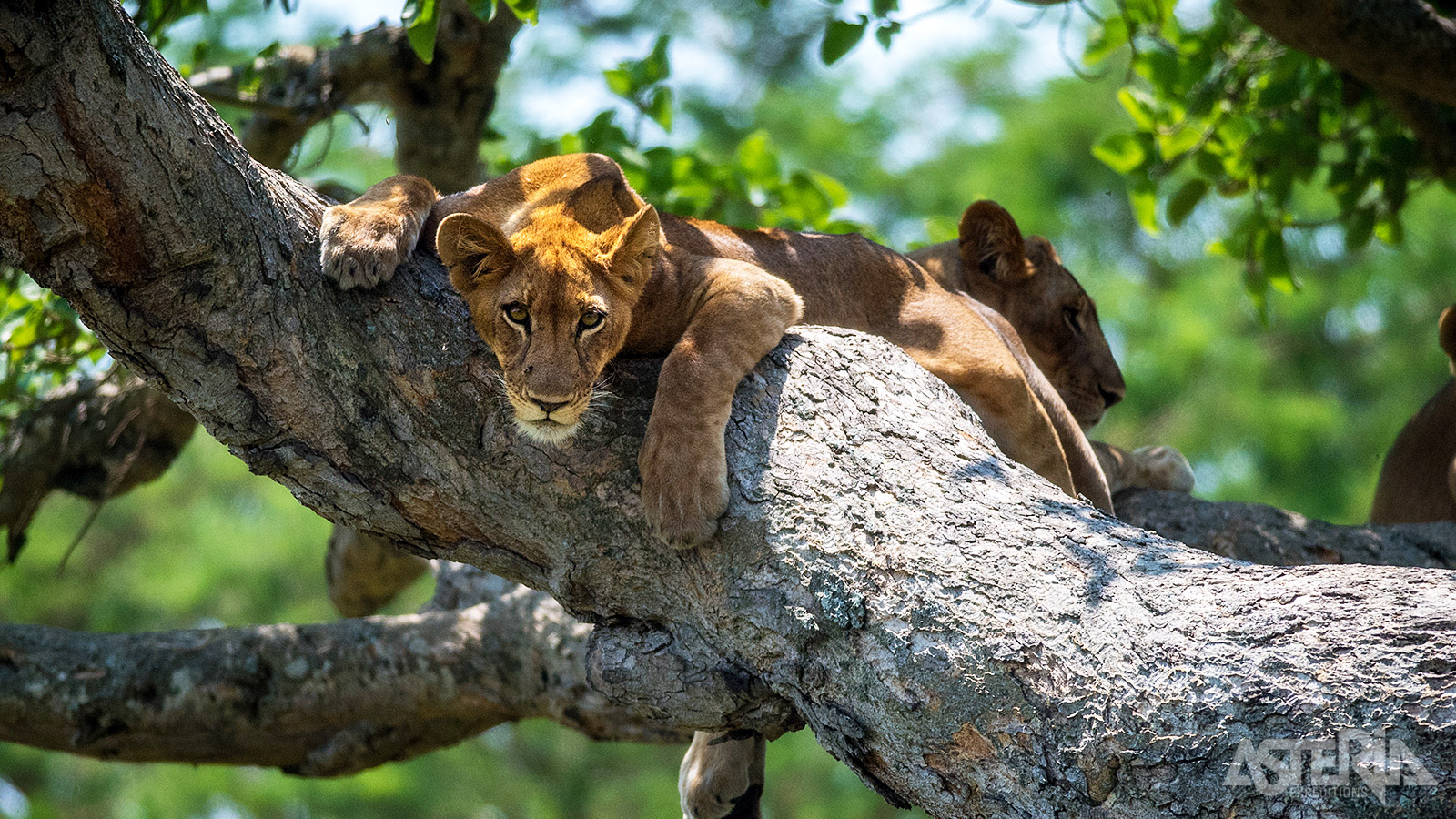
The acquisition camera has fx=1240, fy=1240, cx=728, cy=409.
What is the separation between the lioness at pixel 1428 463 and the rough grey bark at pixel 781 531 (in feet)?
14.4

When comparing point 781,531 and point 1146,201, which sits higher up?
point 1146,201

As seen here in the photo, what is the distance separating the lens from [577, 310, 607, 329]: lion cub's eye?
3.52 meters

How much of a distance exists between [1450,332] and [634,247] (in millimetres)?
5380

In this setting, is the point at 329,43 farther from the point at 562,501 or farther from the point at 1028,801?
the point at 1028,801

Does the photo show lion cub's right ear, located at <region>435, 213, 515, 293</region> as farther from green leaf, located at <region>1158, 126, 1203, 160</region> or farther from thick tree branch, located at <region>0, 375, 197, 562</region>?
green leaf, located at <region>1158, 126, 1203, 160</region>

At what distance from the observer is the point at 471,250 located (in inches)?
136

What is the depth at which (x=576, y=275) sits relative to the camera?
3.52m

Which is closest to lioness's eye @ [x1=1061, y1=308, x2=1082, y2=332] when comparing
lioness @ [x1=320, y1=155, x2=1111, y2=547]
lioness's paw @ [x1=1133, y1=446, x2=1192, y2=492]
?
lioness's paw @ [x1=1133, y1=446, x2=1192, y2=492]

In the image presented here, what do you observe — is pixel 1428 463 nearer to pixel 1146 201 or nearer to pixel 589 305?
pixel 1146 201

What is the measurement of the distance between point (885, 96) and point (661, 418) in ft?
54.9

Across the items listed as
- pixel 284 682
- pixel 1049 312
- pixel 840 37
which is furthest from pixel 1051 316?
pixel 284 682

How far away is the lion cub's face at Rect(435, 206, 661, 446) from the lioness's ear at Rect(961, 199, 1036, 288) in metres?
2.60

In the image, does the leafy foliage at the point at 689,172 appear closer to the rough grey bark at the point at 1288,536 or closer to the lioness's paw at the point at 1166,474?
the lioness's paw at the point at 1166,474

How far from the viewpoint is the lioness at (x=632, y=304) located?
3287 mm
